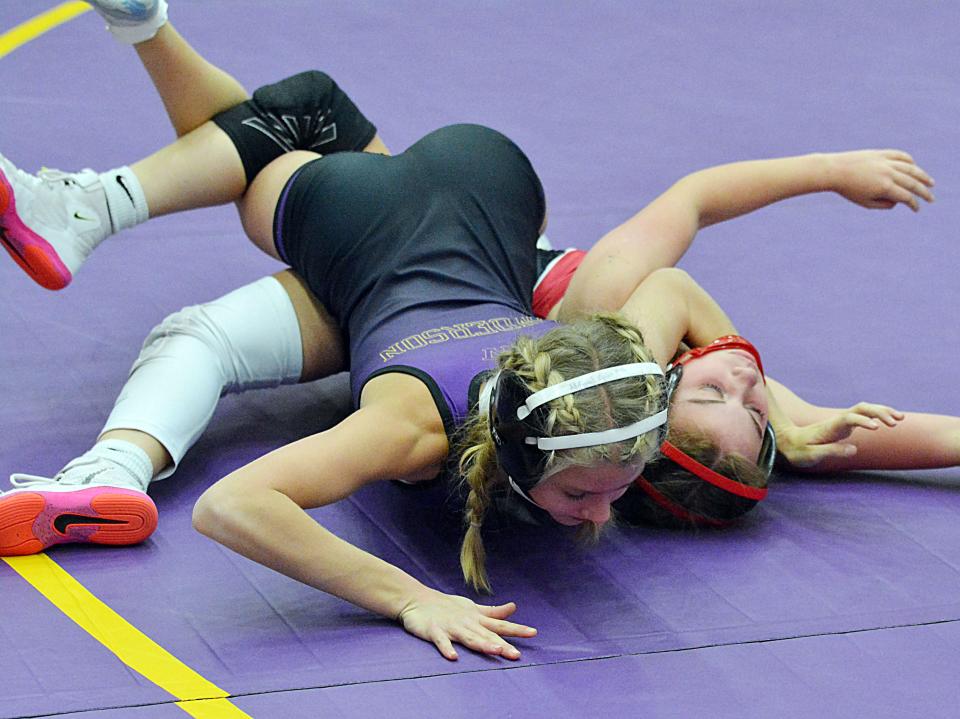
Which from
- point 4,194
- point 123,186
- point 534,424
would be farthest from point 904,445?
point 4,194

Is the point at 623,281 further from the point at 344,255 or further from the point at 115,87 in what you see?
the point at 115,87

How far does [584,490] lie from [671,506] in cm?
42

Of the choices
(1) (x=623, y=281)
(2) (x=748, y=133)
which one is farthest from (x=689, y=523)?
(2) (x=748, y=133)

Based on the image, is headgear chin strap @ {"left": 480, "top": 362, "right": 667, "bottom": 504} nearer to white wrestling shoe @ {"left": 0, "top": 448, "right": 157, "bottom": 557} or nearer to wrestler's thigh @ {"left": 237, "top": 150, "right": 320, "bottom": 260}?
white wrestling shoe @ {"left": 0, "top": 448, "right": 157, "bottom": 557}

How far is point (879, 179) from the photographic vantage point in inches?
126

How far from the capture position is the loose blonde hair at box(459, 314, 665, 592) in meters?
2.41

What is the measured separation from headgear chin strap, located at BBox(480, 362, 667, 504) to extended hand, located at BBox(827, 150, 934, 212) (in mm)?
979

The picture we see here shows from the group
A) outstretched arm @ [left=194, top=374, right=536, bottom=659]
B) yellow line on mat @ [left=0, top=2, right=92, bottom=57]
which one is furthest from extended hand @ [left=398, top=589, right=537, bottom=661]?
yellow line on mat @ [left=0, top=2, right=92, bottom=57]

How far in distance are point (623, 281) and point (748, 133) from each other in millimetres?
2030

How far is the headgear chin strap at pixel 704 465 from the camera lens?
2.76 m

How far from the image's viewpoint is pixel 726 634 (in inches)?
101

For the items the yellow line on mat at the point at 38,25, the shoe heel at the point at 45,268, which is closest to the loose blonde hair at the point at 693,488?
the shoe heel at the point at 45,268

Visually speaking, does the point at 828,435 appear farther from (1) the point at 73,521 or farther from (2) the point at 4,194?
(2) the point at 4,194

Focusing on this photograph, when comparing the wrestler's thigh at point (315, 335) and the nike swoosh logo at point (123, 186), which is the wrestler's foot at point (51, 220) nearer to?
the nike swoosh logo at point (123, 186)
